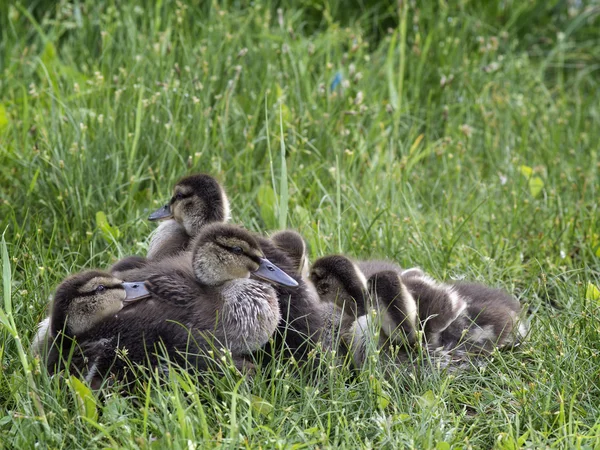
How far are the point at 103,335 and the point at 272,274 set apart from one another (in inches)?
30.8

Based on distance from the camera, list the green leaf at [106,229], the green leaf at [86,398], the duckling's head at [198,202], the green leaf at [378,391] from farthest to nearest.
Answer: the green leaf at [106,229] < the duckling's head at [198,202] < the green leaf at [378,391] < the green leaf at [86,398]

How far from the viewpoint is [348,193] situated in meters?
5.81

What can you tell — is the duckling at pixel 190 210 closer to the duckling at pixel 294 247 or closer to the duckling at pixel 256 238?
the duckling at pixel 256 238

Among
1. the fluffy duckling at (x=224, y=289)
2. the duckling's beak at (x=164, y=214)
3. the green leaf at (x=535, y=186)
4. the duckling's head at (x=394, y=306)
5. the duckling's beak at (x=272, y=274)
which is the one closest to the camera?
the fluffy duckling at (x=224, y=289)

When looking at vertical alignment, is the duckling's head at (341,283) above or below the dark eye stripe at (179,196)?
below

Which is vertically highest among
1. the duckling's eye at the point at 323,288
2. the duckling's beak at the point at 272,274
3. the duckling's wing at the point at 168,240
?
the duckling's beak at the point at 272,274

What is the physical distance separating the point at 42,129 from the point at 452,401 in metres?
3.12

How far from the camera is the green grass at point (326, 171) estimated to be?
381 centimetres

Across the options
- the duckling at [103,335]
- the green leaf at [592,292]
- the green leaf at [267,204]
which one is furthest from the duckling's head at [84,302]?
the green leaf at [592,292]

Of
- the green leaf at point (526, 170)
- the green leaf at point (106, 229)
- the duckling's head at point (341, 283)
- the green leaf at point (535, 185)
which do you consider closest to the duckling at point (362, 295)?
the duckling's head at point (341, 283)

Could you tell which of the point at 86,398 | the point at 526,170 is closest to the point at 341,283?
the point at 86,398

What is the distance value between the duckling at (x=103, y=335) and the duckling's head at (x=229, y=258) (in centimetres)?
28

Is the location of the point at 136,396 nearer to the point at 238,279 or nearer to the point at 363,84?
the point at 238,279

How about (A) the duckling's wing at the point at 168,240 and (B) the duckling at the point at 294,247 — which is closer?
(B) the duckling at the point at 294,247
